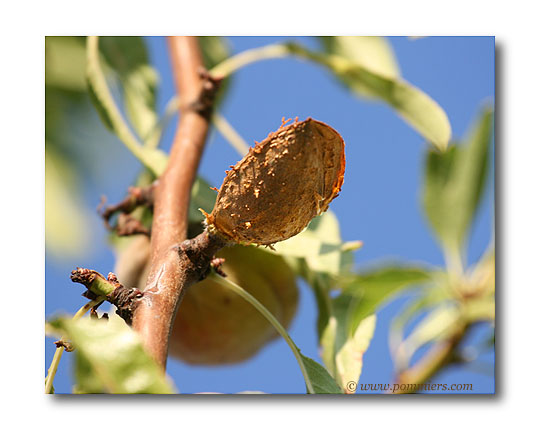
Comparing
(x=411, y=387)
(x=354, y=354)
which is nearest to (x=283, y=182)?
(x=354, y=354)

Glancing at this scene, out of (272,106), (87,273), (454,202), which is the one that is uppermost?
(272,106)

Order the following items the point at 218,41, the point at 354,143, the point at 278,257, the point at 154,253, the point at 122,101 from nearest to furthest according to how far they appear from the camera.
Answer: the point at 154,253, the point at 278,257, the point at 354,143, the point at 122,101, the point at 218,41

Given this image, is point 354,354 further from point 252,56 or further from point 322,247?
point 252,56

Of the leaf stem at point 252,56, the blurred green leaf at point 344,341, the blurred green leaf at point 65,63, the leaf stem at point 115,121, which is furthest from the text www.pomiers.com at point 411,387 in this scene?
the blurred green leaf at point 65,63

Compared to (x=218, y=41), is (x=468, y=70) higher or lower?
lower

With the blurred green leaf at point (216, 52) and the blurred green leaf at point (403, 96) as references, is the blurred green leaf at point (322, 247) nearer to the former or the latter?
the blurred green leaf at point (403, 96)
